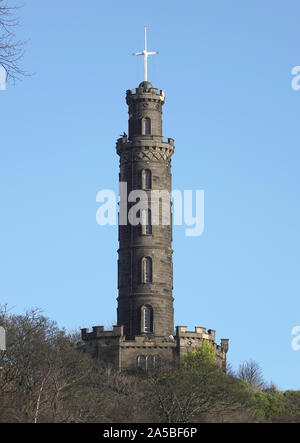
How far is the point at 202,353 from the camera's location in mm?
95375

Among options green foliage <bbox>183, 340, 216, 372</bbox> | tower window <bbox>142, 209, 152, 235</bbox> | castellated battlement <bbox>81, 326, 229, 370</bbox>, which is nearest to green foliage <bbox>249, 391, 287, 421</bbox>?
green foliage <bbox>183, 340, 216, 372</bbox>

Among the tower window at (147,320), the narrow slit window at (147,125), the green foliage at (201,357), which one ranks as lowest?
the green foliage at (201,357)

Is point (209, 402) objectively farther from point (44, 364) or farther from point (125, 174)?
point (125, 174)

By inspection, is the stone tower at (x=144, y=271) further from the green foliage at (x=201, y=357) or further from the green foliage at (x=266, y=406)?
the green foliage at (x=266, y=406)

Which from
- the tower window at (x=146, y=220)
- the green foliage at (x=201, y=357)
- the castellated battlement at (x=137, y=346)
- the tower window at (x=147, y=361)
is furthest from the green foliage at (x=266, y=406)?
the tower window at (x=146, y=220)

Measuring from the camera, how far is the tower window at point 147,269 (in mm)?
100250

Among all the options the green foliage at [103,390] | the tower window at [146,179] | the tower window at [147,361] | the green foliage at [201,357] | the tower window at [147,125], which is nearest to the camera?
the green foliage at [103,390]

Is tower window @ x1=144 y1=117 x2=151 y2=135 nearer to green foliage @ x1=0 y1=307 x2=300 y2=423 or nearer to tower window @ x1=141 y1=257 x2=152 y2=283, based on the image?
tower window @ x1=141 y1=257 x2=152 y2=283

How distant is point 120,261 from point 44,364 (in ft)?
82.8

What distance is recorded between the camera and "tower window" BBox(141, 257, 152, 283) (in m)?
100

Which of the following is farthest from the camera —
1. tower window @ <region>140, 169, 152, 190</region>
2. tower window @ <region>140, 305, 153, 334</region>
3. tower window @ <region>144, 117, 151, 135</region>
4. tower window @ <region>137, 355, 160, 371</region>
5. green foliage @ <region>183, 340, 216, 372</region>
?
tower window @ <region>144, 117, 151, 135</region>

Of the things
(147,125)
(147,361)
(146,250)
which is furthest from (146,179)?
(147,361)

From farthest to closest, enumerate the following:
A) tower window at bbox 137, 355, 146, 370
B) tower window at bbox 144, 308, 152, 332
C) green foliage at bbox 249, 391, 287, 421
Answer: tower window at bbox 144, 308, 152, 332, tower window at bbox 137, 355, 146, 370, green foliage at bbox 249, 391, 287, 421

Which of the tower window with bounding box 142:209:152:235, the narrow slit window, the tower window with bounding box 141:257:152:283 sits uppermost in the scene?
the narrow slit window
